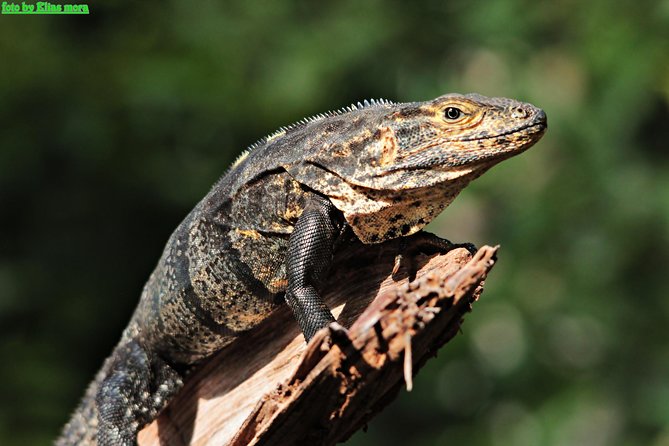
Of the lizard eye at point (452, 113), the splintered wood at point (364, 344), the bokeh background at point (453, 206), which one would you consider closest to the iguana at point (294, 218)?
the lizard eye at point (452, 113)

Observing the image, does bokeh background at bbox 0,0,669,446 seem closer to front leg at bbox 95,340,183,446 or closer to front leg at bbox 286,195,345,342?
front leg at bbox 95,340,183,446

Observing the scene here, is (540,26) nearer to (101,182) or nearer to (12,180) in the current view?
(101,182)

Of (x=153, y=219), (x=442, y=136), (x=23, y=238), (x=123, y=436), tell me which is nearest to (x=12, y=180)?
(x=23, y=238)

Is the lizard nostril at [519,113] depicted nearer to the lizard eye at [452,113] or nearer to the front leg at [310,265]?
the lizard eye at [452,113]

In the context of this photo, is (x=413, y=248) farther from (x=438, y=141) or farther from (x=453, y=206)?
(x=453, y=206)

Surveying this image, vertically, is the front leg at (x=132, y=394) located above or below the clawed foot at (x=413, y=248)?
above

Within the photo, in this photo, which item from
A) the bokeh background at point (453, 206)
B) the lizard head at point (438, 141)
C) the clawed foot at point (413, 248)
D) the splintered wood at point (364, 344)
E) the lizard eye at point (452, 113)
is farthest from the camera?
the bokeh background at point (453, 206)
